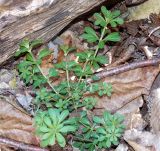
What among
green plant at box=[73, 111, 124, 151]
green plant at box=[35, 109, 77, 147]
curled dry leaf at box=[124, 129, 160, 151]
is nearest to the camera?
green plant at box=[35, 109, 77, 147]

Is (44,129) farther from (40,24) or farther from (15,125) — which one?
(40,24)

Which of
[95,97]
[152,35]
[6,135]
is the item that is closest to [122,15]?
[152,35]

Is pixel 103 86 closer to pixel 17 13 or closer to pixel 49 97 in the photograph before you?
pixel 49 97

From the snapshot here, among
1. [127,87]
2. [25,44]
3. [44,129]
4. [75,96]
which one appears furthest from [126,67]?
[44,129]

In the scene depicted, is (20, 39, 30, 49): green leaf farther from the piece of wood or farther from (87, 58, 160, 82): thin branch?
(87, 58, 160, 82): thin branch

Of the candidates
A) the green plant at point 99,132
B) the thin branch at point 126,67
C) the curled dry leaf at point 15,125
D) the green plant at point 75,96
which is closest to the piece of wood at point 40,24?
the green plant at point 75,96

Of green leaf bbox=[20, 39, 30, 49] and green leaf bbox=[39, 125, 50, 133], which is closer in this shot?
green leaf bbox=[39, 125, 50, 133]

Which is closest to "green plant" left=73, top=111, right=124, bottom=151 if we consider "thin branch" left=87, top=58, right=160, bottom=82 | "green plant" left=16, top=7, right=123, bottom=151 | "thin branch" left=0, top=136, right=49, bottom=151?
"green plant" left=16, top=7, right=123, bottom=151
